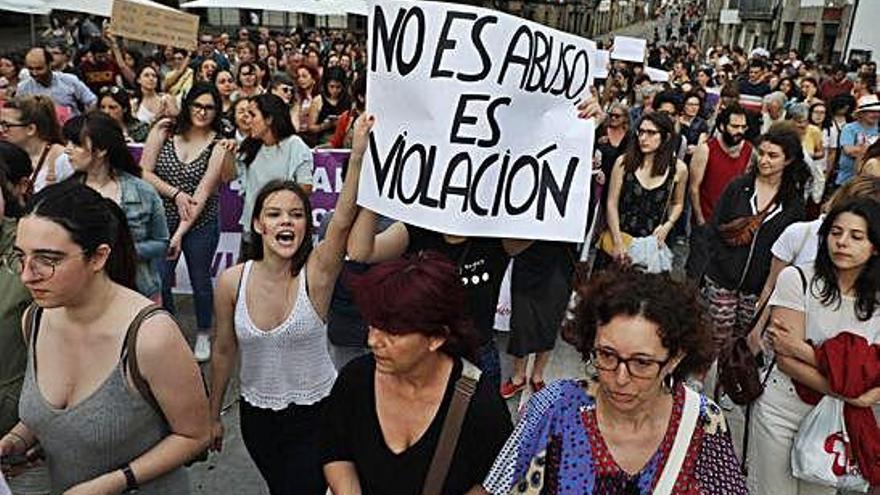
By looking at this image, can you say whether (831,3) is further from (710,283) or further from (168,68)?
(710,283)

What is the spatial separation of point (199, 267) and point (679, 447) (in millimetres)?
3694

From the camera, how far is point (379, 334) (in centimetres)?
205

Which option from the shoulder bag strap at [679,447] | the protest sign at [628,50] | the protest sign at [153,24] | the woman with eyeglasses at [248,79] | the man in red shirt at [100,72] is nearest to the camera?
the shoulder bag strap at [679,447]

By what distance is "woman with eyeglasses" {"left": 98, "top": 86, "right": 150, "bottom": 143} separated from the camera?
6031 mm

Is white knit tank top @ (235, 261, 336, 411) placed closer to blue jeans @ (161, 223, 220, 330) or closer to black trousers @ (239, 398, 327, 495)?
black trousers @ (239, 398, 327, 495)

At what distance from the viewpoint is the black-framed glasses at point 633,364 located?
191 centimetres

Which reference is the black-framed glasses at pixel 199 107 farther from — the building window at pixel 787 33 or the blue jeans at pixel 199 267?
the building window at pixel 787 33

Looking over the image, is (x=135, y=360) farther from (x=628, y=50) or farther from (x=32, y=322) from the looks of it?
(x=628, y=50)

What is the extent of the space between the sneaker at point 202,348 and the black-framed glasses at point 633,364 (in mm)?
3566

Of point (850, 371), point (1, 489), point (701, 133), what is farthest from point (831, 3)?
point (1, 489)

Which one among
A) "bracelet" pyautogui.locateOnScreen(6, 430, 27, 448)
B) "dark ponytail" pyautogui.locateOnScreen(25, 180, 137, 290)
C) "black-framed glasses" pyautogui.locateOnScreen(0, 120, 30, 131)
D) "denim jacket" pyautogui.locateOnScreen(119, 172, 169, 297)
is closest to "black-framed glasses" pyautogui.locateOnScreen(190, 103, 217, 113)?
"black-framed glasses" pyautogui.locateOnScreen(0, 120, 30, 131)

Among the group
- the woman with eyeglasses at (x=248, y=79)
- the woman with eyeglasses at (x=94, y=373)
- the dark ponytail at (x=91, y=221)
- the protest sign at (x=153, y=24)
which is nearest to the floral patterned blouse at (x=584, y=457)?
the woman with eyeglasses at (x=94, y=373)

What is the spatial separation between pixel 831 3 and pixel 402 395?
31089mm

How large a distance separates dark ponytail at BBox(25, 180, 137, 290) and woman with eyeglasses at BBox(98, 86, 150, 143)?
388 cm
